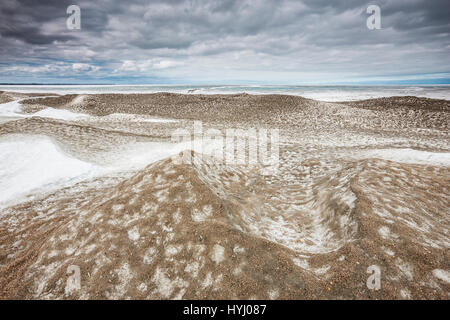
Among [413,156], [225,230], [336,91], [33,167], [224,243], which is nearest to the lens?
[224,243]

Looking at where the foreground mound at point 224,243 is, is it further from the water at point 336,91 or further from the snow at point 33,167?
the water at point 336,91

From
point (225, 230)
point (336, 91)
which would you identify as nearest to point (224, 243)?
point (225, 230)

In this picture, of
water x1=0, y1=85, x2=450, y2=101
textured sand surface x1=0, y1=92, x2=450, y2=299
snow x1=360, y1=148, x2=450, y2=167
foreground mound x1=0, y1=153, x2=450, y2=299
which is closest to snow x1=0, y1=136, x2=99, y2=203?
textured sand surface x1=0, y1=92, x2=450, y2=299

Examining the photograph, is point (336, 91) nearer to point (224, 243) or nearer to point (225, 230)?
point (225, 230)

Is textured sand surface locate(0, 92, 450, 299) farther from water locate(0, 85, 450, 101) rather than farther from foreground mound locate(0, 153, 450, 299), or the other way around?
water locate(0, 85, 450, 101)

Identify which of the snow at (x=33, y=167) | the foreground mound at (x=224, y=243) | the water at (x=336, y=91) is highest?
the water at (x=336, y=91)

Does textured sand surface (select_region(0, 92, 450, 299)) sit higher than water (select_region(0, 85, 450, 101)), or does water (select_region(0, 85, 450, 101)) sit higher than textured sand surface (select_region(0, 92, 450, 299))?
water (select_region(0, 85, 450, 101))

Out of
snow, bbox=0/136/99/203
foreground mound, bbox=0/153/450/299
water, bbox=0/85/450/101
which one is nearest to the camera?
foreground mound, bbox=0/153/450/299

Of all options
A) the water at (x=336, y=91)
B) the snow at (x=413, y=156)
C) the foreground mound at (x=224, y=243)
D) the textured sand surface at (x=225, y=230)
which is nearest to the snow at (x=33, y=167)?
the textured sand surface at (x=225, y=230)

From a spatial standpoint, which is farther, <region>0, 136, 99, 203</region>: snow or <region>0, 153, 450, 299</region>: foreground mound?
<region>0, 136, 99, 203</region>: snow

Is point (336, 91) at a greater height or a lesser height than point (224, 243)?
greater
